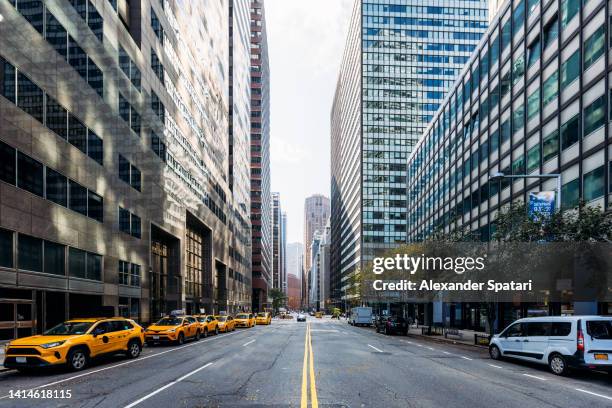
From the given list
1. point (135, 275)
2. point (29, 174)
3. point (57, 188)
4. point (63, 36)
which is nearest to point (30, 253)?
point (29, 174)

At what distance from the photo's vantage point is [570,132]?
31.7 m

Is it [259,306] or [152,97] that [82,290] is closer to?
[152,97]

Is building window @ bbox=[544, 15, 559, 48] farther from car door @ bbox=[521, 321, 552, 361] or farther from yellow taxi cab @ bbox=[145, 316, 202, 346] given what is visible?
yellow taxi cab @ bbox=[145, 316, 202, 346]

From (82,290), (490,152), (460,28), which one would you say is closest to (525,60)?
(490,152)

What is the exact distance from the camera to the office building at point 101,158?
2273 centimetres

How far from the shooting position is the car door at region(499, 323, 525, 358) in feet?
59.7

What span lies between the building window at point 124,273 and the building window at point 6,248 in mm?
13746

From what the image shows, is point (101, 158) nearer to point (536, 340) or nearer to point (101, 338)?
point (101, 338)

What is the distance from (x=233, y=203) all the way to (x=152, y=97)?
4853cm

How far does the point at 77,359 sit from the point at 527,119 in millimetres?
34181

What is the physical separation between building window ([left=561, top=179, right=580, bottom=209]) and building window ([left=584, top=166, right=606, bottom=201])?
0.89 metres

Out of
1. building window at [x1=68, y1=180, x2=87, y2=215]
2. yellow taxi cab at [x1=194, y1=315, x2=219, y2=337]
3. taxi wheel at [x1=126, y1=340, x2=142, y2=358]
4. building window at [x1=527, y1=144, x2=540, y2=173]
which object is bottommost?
yellow taxi cab at [x1=194, y1=315, x2=219, y2=337]

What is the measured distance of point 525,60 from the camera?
3878 cm

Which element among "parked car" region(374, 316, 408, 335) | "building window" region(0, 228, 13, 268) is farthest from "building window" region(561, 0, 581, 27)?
"building window" region(0, 228, 13, 268)
